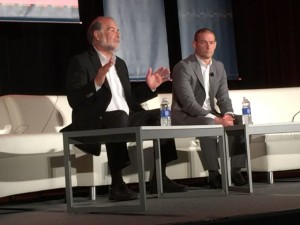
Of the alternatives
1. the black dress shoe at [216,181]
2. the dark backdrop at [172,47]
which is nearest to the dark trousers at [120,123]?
the black dress shoe at [216,181]

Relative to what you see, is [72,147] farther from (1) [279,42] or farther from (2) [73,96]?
(1) [279,42]

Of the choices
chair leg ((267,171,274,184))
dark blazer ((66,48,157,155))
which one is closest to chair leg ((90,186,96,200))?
dark blazer ((66,48,157,155))

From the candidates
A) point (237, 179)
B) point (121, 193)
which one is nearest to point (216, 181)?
point (237, 179)

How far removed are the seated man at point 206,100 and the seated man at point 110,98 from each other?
23 centimetres

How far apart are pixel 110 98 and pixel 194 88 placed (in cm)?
87

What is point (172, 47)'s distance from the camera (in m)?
6.51

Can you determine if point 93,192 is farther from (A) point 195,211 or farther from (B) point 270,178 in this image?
(B) point 270,178

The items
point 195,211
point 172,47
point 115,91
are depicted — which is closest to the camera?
point 195,211

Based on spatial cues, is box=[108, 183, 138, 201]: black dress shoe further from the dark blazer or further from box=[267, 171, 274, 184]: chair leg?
box=[267, 171, 274, 184]: chair leg

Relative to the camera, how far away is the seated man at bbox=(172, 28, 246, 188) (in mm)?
4449

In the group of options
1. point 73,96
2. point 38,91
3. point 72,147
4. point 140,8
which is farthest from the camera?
point 140,8

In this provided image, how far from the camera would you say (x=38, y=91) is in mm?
5707

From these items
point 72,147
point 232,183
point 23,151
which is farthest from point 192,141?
point 23,151

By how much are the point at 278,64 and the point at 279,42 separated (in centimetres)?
22
